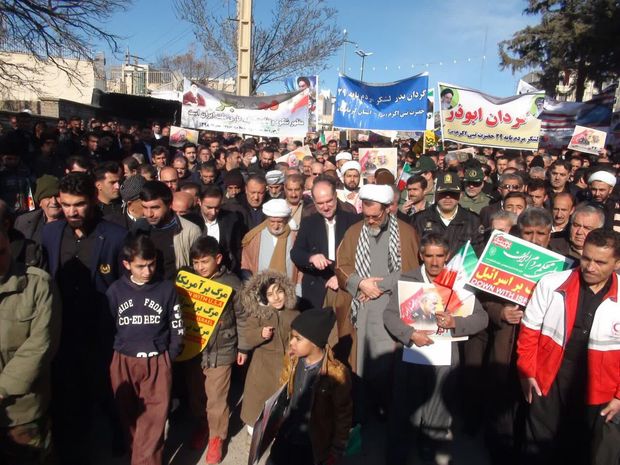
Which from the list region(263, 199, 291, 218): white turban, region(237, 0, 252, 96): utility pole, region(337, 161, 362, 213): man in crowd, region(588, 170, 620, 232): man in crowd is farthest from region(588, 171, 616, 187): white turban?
region(237, 0, 252, 96): utility pole

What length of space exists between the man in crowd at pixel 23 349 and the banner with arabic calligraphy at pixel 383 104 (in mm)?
7202

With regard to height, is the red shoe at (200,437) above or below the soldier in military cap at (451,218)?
below

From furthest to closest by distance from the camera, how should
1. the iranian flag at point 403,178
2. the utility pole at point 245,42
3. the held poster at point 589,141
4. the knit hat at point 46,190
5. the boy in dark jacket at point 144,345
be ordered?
the utility pole at point 245,42 < the held poster at point 589,141 < the iranian flag at point 403,178 < the knit hat at point 46,190 < the boy in dark jacket at point 144,345

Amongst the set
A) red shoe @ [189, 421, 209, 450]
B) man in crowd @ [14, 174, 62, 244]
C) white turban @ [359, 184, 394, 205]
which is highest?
white turban @ [359, 184, 394, 205]

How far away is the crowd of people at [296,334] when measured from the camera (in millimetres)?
2764

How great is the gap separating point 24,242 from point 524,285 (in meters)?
3.30

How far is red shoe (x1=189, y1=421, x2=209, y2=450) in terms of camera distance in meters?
3.68

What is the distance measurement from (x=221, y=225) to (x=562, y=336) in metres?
2.91

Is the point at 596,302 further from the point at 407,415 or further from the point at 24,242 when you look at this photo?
the point at 24,242

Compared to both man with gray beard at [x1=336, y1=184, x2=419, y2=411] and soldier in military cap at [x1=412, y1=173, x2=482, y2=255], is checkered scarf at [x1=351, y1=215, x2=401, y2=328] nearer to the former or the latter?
man with gray beard at [x1=336, y1=184, x2=419, y2=411]

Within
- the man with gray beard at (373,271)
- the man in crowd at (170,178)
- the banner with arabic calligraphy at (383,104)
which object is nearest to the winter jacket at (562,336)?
the man with gray beard at (373,271)

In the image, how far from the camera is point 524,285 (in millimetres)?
3357

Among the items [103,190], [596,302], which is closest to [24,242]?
[103,190]

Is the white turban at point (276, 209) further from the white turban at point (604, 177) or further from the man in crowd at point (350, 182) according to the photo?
the white turban at point (604, 177)
